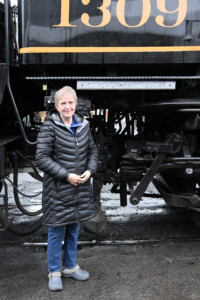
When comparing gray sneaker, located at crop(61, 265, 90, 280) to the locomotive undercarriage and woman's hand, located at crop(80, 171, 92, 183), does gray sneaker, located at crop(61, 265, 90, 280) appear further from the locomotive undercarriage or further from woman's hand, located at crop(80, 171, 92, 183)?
woman's hand, located at crop(80, 171, 92, 183)

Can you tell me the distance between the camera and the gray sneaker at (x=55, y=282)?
8.67ft

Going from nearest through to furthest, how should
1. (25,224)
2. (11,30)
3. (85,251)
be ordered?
1. (11,30)
2. (85,251)
3. (25,224)

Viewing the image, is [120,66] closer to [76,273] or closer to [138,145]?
[138,145]

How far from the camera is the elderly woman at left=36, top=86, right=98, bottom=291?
2527mm

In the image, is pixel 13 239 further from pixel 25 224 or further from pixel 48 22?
pixel 48 22

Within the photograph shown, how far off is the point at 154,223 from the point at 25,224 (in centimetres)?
170

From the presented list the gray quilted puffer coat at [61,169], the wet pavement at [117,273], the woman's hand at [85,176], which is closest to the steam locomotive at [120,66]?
the wet pavement at [117,273]

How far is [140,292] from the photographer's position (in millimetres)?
2643

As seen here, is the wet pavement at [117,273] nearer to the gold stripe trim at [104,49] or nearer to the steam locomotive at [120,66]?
the steam locomotive at [120,66]

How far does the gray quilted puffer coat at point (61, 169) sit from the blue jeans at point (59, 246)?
0.44 ft

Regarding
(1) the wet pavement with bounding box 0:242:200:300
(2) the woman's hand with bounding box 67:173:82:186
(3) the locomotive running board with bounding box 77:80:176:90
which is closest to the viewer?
(2) the woman's hand with bounding box 67:173:82:186

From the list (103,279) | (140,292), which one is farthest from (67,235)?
(140,292)

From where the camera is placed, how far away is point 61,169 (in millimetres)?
A: 2490

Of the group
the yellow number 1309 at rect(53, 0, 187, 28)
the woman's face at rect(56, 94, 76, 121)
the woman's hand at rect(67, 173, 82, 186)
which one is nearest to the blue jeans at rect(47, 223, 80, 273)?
the woman's hand at rect(67, 173, 82, 186)
